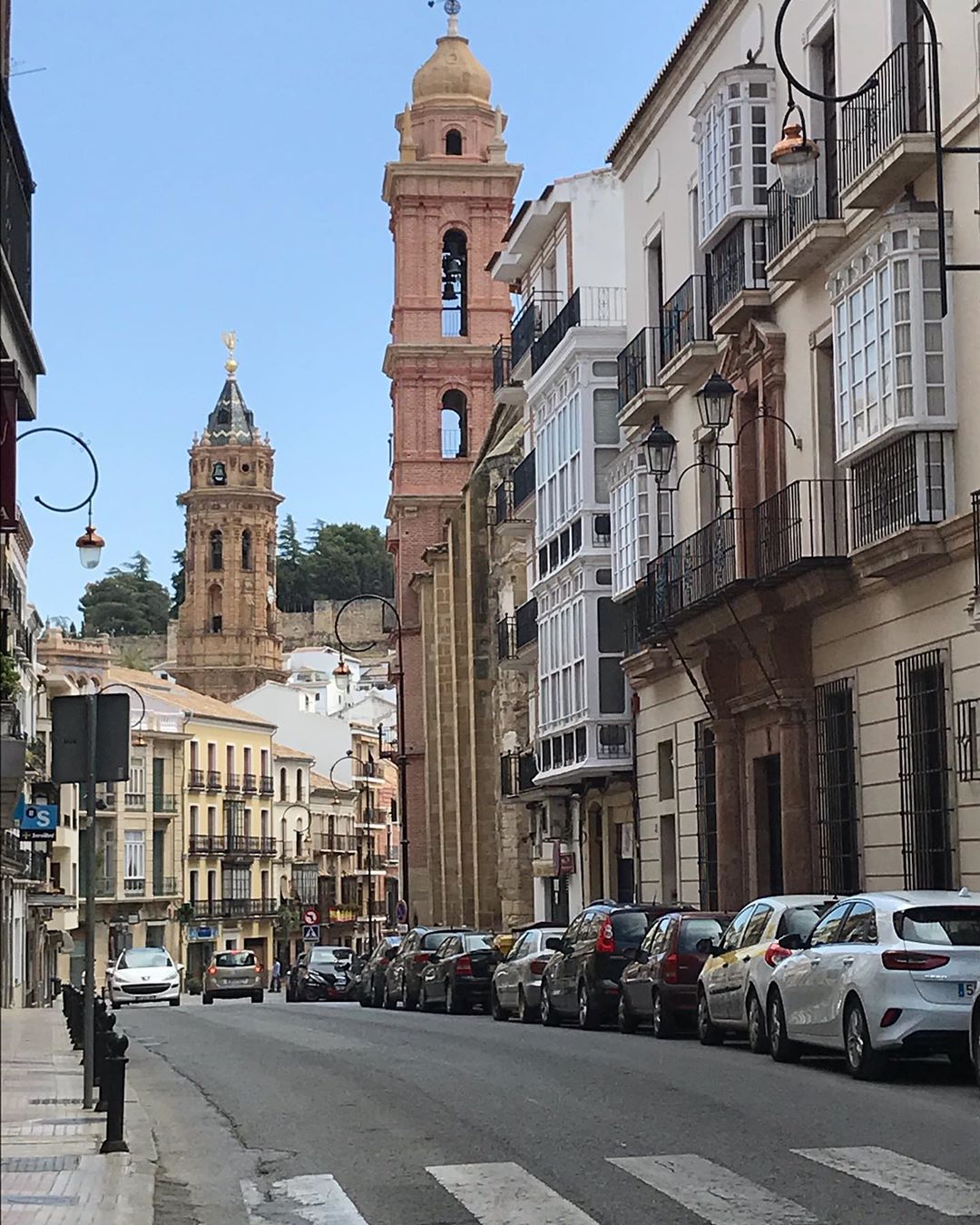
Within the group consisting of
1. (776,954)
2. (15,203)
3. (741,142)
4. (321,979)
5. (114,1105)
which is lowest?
(321,979)

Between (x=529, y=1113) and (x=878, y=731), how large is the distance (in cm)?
1259

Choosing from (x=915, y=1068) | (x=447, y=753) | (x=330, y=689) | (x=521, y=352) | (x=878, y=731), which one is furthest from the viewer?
(x=330, y=689)

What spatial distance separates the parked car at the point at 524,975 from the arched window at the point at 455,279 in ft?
145

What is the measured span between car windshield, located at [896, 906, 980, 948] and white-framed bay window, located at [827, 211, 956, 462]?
830cm

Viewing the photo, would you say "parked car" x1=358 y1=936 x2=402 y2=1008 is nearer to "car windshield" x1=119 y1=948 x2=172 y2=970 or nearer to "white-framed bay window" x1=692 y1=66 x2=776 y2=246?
"car windshield" x1=119 y1=948 x2=172 y2=970

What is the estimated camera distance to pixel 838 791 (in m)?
→ 27.8

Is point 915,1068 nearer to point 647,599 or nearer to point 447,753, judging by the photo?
point 647,599

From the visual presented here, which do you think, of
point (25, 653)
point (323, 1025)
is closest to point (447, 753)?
point (25, 653)

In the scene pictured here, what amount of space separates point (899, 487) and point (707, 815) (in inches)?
414

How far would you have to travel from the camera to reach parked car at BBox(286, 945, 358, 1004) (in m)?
57.6

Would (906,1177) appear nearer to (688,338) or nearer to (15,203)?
(15,203)

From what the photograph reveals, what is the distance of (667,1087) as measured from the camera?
1631cm

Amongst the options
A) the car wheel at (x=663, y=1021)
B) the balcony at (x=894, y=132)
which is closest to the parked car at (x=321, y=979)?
the car wheel at (x=663, y=1021)

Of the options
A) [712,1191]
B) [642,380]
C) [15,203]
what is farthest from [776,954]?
[642,380]
